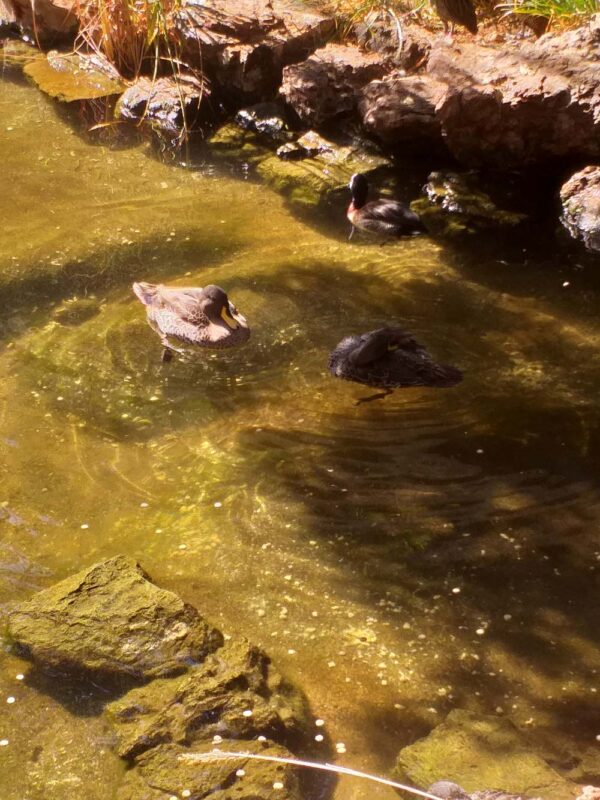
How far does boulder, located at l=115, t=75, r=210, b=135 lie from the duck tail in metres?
3.88

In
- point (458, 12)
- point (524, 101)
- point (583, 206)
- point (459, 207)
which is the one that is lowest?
point (459, 207)

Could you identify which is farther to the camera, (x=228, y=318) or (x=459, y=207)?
(x=459, y=207)

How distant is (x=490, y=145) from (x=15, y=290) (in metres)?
4.27

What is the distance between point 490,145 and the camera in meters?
8.67

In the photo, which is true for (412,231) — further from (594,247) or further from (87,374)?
(87,374)

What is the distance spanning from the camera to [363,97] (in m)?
9.41

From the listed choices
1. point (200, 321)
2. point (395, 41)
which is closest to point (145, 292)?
point (200, 321)

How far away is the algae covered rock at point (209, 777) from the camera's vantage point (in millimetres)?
3686

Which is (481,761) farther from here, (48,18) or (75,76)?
(48,18)

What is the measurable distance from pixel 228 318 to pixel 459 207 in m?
2.83

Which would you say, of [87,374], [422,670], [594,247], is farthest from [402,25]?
[422,670]

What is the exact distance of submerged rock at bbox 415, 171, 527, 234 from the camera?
27.1 ft

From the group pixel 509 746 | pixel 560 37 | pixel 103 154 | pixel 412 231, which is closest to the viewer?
pixel 509 746

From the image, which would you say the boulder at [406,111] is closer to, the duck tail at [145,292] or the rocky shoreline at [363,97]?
the rocky shoreline at [363,97]
